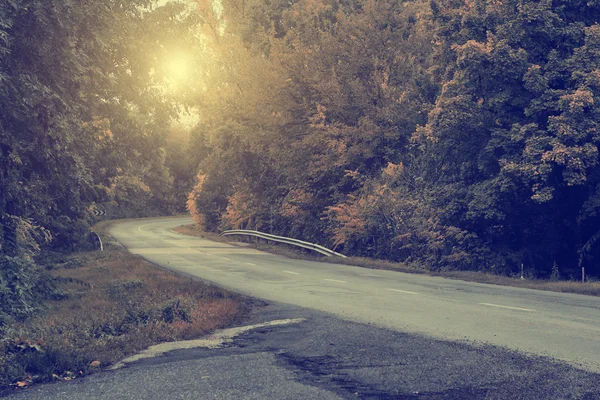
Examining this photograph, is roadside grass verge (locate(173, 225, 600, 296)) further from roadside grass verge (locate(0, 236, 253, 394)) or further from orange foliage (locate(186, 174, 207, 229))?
orange foliage (locate(186, 174, 207, 229))

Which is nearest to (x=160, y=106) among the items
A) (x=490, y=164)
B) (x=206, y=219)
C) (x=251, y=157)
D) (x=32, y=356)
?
(x=490, y=164)

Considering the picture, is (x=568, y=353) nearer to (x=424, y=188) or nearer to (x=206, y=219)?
(x=424, y=188)

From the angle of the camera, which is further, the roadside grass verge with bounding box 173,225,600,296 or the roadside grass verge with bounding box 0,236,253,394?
the roadside grass verge with bounding box 173,225,600,296

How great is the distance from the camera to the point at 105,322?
1173cm

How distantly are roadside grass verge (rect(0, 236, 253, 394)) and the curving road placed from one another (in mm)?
1891

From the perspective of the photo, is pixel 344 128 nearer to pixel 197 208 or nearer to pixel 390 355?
pixel 390 355

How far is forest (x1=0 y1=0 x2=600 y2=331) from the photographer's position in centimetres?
1501

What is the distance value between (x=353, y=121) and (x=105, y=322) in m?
21.5

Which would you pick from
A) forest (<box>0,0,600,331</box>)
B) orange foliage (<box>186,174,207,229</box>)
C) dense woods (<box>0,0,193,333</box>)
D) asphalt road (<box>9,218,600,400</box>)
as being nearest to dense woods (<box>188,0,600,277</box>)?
forest (<box>0,0,600,331</box>)

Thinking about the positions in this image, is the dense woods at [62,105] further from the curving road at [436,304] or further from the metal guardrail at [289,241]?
the metal guardrail at [289,241]

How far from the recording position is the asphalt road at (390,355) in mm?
7180

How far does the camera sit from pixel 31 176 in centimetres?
1617

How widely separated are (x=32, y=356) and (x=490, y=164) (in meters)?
16.9

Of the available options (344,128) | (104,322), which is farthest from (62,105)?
(344,128)
